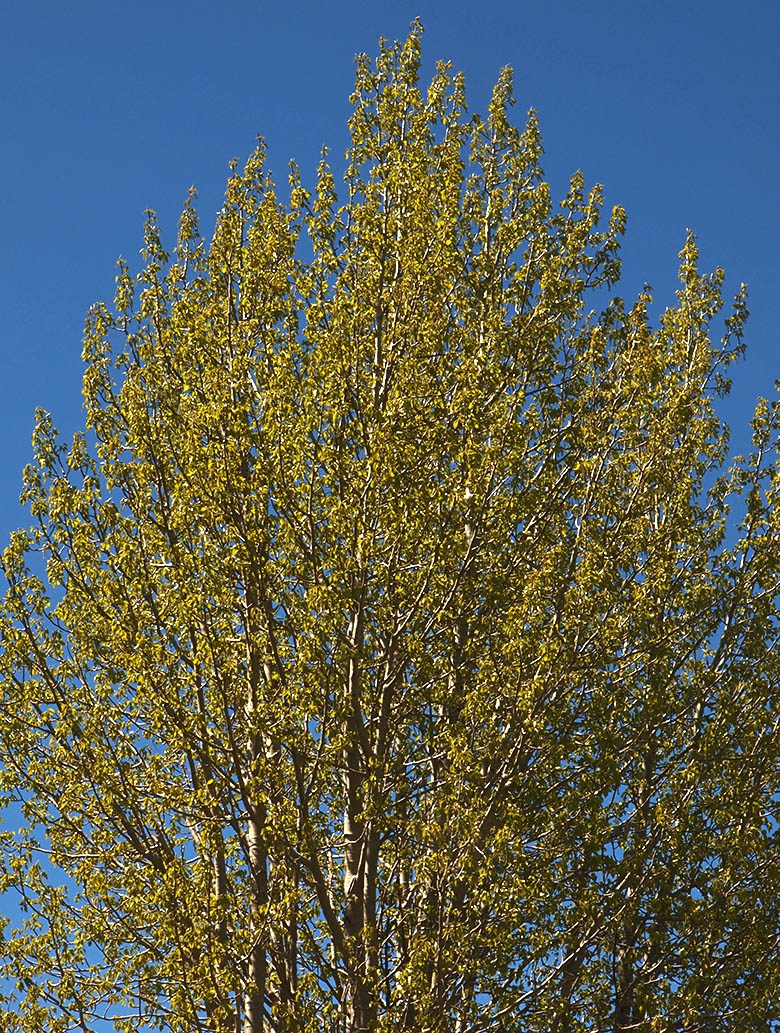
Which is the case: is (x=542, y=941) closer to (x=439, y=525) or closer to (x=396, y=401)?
(x=439, y=525)

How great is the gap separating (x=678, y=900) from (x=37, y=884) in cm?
660

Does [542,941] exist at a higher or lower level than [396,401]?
lower

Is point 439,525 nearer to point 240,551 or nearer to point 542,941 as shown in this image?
point 240,551

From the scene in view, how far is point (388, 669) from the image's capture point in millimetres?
13164

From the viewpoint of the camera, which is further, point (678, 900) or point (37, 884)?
point (678, 900)

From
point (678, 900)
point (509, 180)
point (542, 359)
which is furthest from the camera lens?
point (509, 180)

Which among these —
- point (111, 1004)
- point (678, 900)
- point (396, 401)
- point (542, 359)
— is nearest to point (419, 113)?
point (542, 359)

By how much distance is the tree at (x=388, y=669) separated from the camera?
39.3ft

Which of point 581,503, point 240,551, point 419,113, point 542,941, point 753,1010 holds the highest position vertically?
point 419,113

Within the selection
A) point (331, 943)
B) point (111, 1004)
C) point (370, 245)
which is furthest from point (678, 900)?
point (370, 245)

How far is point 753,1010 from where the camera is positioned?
41.9ft

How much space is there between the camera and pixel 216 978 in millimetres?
11477

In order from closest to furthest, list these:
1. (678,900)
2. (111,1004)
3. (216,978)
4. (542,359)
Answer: (216,978)
(111,1004)
(678,900)
(542,359)

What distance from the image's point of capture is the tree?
1197 cm
